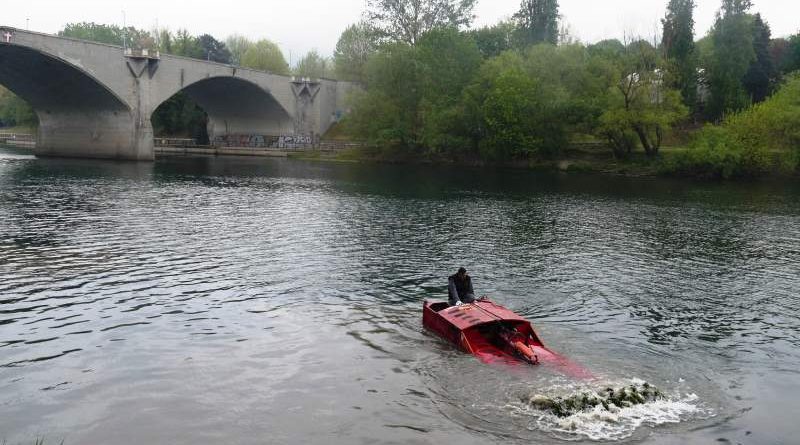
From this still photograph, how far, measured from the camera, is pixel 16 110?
149250mm

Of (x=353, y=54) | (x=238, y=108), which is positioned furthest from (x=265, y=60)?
(x=238, y=108)

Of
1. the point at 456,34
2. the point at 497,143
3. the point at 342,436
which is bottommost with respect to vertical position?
the point at 342,436

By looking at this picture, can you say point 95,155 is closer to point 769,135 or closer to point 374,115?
point 374,115

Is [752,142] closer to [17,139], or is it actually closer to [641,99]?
[641,99]

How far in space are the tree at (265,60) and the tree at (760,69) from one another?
93675mm

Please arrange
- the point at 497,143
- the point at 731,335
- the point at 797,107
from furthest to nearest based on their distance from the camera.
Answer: the point at 497,143 → the point at 797,107 → the point at 731,335

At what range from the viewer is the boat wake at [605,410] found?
15333mm

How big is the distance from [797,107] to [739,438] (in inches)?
3026

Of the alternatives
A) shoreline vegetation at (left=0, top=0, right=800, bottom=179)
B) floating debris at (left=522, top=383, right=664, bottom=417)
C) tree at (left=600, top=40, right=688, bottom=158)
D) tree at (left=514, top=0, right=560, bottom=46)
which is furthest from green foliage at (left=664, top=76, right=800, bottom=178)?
floating debris at (left=522, top=383, right=664, bottom=417)

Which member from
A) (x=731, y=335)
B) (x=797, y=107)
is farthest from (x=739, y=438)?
(x=797, y=107)

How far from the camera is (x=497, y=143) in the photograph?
94.1 m

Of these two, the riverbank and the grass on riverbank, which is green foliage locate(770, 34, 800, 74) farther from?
the grass on riverbank

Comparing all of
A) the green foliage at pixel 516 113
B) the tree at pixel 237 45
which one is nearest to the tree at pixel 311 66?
the tree at pixel 237 45

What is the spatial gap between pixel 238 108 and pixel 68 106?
3852 cm
